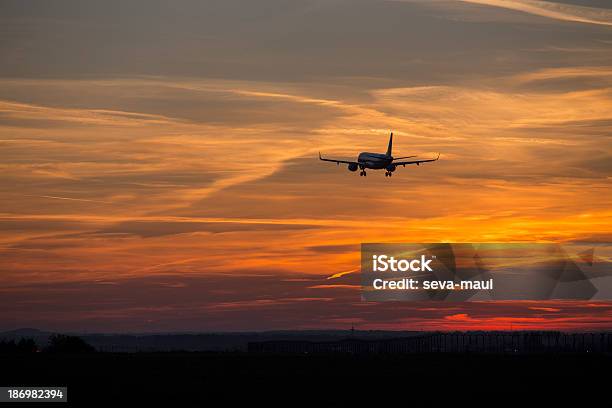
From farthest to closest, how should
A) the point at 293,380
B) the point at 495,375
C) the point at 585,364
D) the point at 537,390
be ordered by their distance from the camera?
the point at 585,364 < the point at 495,375 < the point at 293,380 < the point at 537,390

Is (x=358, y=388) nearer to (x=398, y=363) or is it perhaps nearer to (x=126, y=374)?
(x=126, y=374)

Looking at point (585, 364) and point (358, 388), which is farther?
point (585, 364)

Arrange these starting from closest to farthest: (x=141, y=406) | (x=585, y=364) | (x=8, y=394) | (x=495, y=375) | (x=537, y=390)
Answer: (x=141, y=406) → (x=8, y=394) → (x=537, y=390) → (x=495, y=375) → (x=585, y=364)

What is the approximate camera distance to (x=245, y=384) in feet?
352

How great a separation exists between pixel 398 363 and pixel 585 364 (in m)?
28.0

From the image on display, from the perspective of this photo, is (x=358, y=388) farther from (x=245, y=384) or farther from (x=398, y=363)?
(x=398, y=363)

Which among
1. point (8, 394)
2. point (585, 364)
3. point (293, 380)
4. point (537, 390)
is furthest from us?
point (585, 364)

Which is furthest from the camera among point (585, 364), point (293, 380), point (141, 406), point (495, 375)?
point (585, 364)

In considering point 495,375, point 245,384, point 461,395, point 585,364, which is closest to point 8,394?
point 245,384

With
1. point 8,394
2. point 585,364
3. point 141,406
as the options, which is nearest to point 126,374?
point 8,394

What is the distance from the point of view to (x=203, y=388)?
101875mm

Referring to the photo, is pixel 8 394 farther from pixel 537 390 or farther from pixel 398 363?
pixel 398 363

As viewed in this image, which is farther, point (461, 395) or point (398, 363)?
point (398, 363)

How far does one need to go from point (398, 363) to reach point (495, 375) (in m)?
32.4
